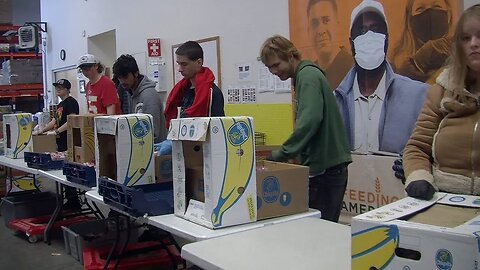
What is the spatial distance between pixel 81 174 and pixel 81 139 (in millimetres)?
270

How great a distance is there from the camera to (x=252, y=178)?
182cm

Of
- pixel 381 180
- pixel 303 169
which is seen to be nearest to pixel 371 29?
pixel 381 180

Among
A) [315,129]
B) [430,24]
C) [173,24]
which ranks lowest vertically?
[315,129]

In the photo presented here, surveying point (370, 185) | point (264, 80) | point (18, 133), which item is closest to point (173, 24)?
point (264, 80)

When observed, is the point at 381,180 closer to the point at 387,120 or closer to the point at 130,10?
the point at 387,120

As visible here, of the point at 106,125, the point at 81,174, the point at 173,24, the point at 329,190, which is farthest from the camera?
the point at 173,24

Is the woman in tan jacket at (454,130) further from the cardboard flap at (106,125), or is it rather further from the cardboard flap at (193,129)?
the cardboard flap at (106,125)

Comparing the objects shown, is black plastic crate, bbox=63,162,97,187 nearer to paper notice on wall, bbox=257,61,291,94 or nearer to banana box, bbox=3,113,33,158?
banana box, bbox=3,113,33,158

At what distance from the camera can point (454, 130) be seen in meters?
1.34

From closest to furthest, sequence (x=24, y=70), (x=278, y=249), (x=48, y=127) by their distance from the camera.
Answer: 1. (x=278, y=249)
2. (x=48, y=127)
3. (x=24, y=70)

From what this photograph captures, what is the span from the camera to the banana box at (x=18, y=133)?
4.11m

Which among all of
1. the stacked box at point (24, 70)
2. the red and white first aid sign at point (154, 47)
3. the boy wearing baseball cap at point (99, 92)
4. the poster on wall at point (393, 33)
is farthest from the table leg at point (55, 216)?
the stacked box at point (24, 70)

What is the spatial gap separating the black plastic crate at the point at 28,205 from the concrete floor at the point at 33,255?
22 centimetres

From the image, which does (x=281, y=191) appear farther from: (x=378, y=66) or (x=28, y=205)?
(x=28, y=205)
